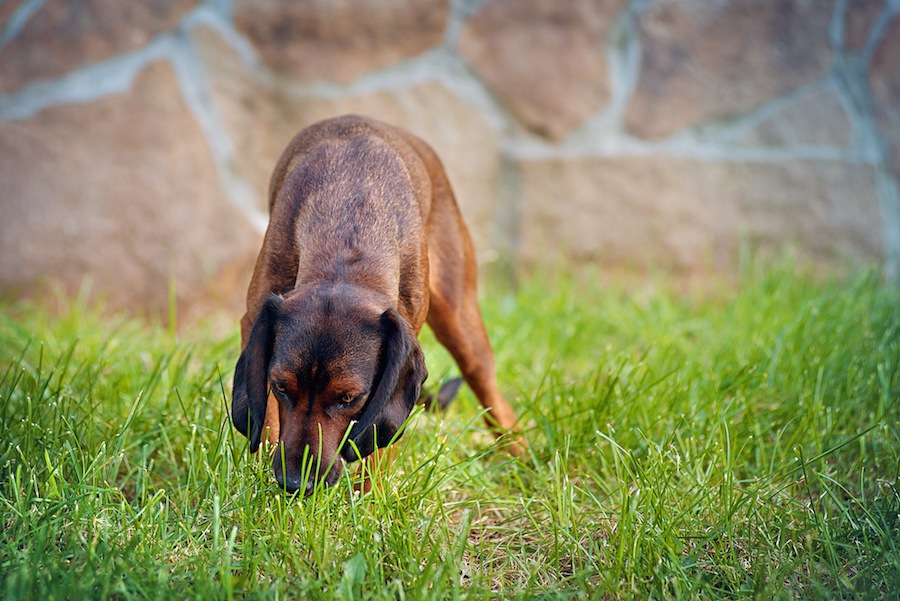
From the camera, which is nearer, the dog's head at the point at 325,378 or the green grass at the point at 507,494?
the green grass at the point at 507,494

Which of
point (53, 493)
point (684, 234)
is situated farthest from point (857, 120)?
point (53, 493)

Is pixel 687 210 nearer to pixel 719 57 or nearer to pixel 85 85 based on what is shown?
pixel 719 57

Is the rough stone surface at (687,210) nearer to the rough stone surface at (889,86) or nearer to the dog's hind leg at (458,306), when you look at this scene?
the rough stone surface at (889,86)

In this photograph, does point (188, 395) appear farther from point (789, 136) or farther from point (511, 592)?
point (789, 136)

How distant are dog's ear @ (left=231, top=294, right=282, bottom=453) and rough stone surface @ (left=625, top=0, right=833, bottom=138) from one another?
3.81m

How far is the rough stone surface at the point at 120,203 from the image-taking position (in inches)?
200

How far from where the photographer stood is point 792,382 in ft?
12.7

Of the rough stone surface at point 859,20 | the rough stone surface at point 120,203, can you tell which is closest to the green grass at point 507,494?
the rough stone surface at point 120,203

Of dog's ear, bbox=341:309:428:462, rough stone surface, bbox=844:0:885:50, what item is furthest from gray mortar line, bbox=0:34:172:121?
rough stone surface, bbox=844:0:885:50

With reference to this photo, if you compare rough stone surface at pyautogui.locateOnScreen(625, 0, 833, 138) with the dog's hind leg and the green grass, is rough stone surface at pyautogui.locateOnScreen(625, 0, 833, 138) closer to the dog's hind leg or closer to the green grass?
the green grass

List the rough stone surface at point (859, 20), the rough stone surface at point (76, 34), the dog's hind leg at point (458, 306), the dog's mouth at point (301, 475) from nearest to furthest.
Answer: the dog's mouth at point (301, 475) < the dog's hind leg at point (458, 306) < the rough stone surface at point (76, 34) < the rough stone surface at point (859, 20)

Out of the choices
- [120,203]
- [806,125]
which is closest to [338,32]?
[120,203]

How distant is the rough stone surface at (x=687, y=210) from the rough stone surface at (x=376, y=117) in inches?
12.8

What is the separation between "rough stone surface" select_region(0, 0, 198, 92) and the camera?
503 cm
